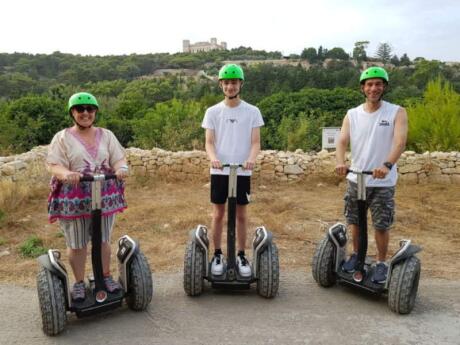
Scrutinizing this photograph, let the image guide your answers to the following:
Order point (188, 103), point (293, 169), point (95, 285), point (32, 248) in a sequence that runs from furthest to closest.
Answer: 1. point (188, 103)
2. point (293, 169)
3. point (32, 248)
4. point (95, 285)

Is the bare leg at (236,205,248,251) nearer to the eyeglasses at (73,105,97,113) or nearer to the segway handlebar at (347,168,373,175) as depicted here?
the segway handlebar at (347,168,373,175)

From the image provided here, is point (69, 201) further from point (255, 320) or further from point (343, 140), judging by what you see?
point (343, 140)

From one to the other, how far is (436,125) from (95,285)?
793 centimetres

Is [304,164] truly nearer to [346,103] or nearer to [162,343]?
[162,343]

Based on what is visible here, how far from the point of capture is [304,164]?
28.2 ft

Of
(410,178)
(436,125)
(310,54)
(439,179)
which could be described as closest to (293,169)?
(410,178)

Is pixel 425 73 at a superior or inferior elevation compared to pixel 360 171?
superior

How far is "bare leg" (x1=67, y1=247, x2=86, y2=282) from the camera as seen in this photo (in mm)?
3258

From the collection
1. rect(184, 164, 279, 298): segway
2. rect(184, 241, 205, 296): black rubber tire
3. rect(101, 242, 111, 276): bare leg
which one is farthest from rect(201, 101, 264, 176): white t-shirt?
rect(101, 242, 111, 276): bare leg

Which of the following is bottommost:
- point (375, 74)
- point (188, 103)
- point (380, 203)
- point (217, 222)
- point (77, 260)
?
point (77, 260)

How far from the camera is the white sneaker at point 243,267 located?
3635 mm

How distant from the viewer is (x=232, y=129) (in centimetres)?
368

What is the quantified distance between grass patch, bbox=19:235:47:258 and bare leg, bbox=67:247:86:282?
69.1 inches

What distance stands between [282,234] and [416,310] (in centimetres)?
221
